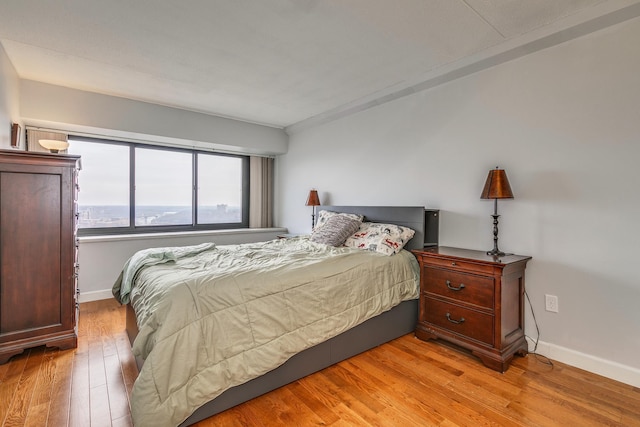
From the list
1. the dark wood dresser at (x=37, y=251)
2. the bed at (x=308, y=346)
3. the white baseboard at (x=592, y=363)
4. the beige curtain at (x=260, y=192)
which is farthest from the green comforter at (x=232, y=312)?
the beige curtain at (x=260, y=192)

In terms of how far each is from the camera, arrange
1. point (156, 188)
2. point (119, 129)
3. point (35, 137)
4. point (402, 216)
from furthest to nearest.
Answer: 1. point (156, 188)
2. point (119, 129)
3. point (35, 137)
4. point (402, 216)

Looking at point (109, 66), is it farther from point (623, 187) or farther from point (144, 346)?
point (623, 187)

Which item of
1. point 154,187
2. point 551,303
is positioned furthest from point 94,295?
point 551,303

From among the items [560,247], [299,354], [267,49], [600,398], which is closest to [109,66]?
[267,49]

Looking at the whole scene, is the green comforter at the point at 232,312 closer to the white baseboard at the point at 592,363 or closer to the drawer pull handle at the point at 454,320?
the drawer pull handle at the point at 454,320

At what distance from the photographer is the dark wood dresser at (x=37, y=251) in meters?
2.14

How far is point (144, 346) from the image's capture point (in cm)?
152

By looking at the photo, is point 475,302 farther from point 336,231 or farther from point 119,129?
point 119,129

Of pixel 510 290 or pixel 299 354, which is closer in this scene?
pixel 299 354

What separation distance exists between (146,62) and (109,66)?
0.40m

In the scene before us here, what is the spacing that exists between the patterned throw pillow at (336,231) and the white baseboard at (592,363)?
1.78 metres

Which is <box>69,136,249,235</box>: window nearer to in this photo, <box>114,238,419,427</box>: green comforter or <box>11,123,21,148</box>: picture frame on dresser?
<box>11,123,21,148</box>: picture frame on dresser

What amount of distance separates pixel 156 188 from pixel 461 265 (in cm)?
407

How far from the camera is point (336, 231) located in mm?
3064
